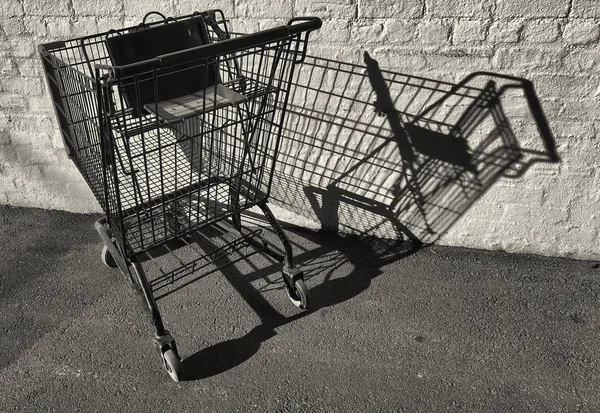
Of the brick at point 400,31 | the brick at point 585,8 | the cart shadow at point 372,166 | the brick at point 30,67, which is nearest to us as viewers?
the brick at point 585,8

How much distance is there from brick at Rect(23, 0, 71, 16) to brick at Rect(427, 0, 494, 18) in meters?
1.99

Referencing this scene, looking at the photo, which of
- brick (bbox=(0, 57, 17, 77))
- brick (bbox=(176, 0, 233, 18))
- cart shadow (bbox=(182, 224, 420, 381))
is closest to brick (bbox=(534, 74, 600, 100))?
cart shadow (bbox=(182, 224, 420, 381))

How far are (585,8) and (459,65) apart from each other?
621 mm

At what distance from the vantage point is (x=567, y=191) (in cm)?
342

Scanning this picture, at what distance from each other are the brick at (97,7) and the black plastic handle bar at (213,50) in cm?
133

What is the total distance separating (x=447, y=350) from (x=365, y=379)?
1.47 ft

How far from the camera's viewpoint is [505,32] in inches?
122

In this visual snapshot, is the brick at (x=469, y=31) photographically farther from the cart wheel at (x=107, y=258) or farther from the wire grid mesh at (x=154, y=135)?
the cart wheel at (x=107, y=258)

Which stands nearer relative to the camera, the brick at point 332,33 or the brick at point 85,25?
the brick at point 332,33

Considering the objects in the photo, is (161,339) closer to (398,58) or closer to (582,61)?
(398,58)

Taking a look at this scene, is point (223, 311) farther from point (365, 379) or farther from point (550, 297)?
point (550, 297)

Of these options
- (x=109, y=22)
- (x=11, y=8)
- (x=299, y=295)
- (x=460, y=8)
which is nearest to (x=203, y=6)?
(x=109, y=22)

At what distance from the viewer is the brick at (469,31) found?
10.2 ft

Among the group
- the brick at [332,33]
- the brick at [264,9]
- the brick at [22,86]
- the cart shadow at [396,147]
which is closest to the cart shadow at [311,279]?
the cart shadow at [396,147]
